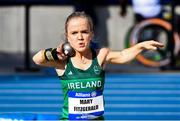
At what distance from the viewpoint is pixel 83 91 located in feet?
13.9

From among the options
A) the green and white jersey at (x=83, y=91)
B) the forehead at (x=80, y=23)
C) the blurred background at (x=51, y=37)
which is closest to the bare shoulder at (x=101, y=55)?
the green and white jersey at (x=83, y=91)

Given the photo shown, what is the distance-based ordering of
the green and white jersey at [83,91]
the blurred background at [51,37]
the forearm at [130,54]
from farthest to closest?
the blurred background at [51,37], the forearm at [130,54], the green and white jersey at [83,91]

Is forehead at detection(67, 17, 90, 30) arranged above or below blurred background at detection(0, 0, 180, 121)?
above

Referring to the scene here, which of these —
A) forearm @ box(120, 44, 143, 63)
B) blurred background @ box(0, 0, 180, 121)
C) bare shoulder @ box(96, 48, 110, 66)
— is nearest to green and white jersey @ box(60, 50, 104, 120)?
bare shoulder @ box(96, 48, 110, 66)

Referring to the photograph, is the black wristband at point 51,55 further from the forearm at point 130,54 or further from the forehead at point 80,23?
the forearm at point 130,54

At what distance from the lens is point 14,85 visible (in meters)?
10.2

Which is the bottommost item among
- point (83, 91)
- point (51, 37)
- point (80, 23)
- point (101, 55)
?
point (51, 37)

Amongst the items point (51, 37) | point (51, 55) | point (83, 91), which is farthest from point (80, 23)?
point (51, 37)

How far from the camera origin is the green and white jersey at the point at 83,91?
4.20 metres

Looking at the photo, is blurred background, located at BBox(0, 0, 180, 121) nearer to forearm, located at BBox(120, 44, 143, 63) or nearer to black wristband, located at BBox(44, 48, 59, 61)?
forearm, located at BBox(120, 44, 143, 63)

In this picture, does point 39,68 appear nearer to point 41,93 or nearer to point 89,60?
point 41,93

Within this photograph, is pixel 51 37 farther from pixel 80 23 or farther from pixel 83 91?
pixel 80 23

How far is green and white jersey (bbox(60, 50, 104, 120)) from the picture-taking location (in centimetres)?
420

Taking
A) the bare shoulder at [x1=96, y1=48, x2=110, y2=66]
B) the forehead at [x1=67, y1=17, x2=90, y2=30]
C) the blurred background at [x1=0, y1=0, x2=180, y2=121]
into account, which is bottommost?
the blurred background at [x1=0, y1=0, x2=180, y2=121]
